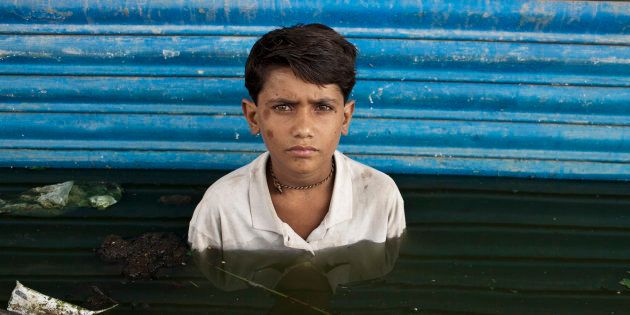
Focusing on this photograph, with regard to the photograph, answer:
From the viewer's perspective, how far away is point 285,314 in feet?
8.37

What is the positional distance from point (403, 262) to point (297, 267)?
1.66 ft

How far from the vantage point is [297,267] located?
282 cm

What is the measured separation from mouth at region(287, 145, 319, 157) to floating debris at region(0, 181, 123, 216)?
1431mm

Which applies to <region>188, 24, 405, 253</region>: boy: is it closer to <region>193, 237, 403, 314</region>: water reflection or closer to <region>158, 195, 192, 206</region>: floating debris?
<region>193, 237, 403, 314</region>: water reflection

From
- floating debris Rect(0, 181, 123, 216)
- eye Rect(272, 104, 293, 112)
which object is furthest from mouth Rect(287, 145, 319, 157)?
floating debris Rect(0, 181, 123, 216)

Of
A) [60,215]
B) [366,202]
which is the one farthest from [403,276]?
[60,215]

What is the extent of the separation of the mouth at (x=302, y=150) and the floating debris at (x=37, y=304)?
1055mm

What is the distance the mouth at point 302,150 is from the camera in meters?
2.34

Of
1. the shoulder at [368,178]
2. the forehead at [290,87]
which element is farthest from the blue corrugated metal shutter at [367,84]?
the forehead at [290,87]

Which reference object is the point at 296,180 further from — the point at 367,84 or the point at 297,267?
the point at 367,84

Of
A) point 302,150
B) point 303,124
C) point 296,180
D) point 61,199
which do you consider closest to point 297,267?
point 296,180

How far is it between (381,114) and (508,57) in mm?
747

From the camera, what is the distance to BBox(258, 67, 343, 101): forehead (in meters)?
2.30

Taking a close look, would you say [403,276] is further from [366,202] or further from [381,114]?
[381,114]
